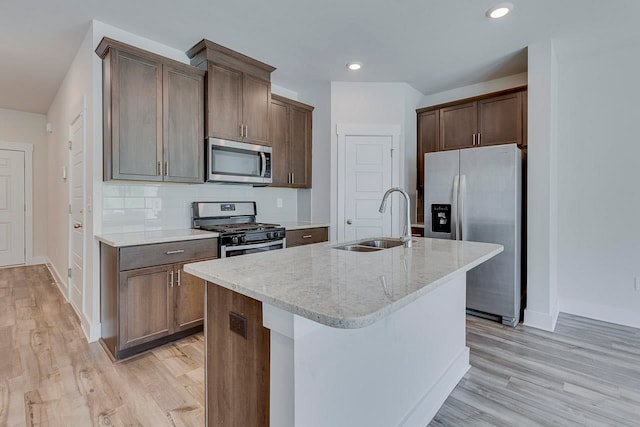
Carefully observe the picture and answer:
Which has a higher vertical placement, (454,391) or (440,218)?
(440,218)

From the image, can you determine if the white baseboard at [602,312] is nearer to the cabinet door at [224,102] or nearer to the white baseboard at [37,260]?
the cabinet door at [224,102]

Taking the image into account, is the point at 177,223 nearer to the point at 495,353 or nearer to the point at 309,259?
the point at 309,259

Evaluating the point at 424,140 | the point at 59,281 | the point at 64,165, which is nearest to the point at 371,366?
the point at 424,140

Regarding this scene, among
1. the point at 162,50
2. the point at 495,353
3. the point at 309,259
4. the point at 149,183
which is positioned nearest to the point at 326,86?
the point at 162,50

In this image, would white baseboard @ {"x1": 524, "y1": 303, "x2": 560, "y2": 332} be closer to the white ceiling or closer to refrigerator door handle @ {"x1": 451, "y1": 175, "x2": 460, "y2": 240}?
refrigerator door handle @ {"x1": 451, "y1": 175, "x2": 460, "y2": 240}

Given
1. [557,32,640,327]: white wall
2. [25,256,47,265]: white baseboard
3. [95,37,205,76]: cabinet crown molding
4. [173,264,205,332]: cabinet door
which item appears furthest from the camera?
[25,256,47,265]: white baseboard

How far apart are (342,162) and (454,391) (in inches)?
107

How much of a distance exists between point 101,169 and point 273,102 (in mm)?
1965

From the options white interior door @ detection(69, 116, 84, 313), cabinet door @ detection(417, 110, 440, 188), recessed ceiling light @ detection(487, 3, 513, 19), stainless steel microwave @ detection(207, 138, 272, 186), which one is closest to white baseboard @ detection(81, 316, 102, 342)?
white interior door @ detection(69, 116, 84, 313)

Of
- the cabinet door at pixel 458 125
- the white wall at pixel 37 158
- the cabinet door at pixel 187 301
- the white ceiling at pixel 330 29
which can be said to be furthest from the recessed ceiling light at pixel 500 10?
the white wall at pixel 37 158

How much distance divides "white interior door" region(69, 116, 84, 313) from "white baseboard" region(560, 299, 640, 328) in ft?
15.9

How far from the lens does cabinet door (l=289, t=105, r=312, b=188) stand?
13.4ft

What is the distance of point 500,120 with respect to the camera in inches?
140

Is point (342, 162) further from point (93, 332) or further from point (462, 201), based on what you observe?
point (93, 332)
